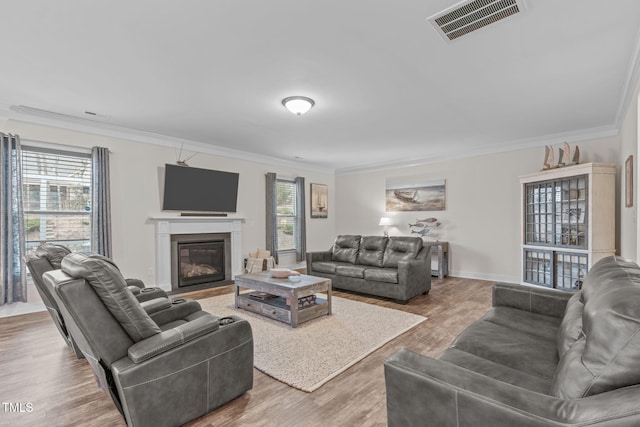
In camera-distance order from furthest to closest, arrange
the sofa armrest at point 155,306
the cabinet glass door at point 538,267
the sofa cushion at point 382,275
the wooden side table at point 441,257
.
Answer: the wooden side table at point 441,257
the cabinet glass door at point 538,267
the sofa cushion at point 382,275
the sofa armrest at point 155,306

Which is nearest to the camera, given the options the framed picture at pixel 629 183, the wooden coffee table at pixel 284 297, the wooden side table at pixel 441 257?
the framed picture at pixel 629 183

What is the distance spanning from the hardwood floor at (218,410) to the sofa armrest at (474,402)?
78 cm

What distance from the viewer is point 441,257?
616 centimetres

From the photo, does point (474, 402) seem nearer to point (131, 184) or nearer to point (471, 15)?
point (471, 15)

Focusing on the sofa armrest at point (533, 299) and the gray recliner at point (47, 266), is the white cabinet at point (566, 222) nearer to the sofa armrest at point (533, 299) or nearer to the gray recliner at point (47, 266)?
the sofa armrest at point (533, 299)

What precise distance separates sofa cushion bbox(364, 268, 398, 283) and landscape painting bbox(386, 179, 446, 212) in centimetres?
261

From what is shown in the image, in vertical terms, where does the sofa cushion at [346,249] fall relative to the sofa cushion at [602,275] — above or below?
below

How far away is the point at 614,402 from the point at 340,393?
1.65m

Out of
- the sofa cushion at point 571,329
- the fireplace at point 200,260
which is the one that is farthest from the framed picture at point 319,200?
the sofa cushion at point 571,329

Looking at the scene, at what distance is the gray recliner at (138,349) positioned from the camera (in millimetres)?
1593

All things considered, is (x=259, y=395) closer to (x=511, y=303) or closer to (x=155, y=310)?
(x=155, y=310)

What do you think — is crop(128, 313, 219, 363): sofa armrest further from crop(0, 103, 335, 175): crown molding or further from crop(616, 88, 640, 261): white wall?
crop(0, 103, 335, 175): crown molding

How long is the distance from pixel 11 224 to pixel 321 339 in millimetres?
4002

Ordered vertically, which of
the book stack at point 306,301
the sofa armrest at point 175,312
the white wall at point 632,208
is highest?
the white wall at point 632,208
